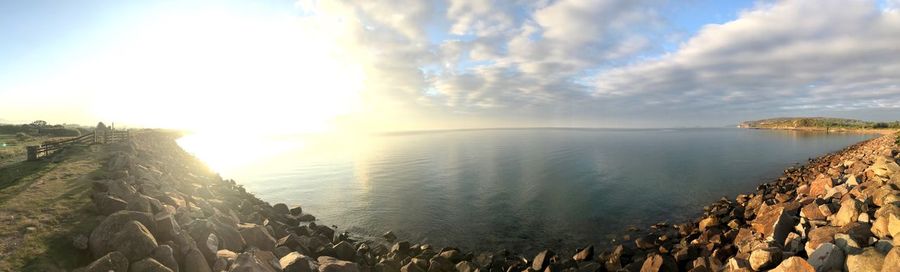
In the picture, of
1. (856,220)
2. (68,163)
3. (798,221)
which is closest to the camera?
(856,220)

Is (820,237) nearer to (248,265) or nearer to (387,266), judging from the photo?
Answer: (387,266)

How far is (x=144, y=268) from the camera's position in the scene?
12.3 meters

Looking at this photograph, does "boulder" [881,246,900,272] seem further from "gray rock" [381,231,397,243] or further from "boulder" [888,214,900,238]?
"gray rock" [381,231,397,243]

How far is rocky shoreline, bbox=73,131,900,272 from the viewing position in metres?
12.6

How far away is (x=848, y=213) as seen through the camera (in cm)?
1507

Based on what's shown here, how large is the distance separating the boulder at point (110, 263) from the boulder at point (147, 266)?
23cm

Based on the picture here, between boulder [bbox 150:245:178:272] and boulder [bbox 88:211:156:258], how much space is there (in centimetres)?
156

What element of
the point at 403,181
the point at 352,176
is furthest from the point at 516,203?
the point at 352,176

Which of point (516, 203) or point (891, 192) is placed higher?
point (891, 192)

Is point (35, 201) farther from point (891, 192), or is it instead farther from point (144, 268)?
point (891, 192)

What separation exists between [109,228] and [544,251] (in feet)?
64.1

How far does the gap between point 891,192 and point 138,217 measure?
1255 inches

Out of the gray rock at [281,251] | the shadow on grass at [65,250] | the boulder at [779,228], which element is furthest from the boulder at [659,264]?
the shadow on grass at [65,250]

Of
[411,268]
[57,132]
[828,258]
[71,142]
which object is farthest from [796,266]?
[57,132]
